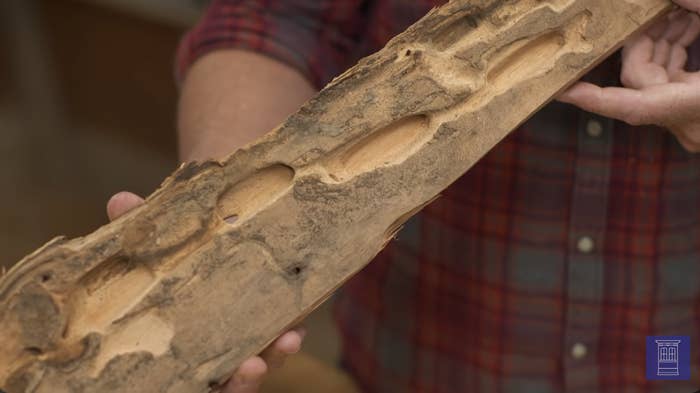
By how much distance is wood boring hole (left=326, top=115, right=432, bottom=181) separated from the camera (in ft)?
2.95

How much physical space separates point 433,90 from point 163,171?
2097mm

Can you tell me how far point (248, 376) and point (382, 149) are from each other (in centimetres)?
27

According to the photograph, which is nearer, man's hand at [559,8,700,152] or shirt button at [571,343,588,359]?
man's hand at [559,8,700,152]

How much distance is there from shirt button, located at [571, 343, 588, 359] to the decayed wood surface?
0.35m

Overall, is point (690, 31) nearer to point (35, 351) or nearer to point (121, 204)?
point (121, 204)

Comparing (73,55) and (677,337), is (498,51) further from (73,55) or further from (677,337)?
(73,55)

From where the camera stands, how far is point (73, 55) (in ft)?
9.50

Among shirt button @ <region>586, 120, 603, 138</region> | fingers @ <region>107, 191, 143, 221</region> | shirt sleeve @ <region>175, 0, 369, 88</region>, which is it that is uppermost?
shirt sleeve @ <region>175, 0, 369, 88</region>

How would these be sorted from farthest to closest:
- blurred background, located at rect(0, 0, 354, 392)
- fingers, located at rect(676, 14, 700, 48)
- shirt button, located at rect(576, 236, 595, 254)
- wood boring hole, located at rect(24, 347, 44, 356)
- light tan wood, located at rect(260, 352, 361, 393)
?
blurred background, located at rect(0, 0, 354, 392) < light tan wood, located at rect(260, 352, 361, 393) < shirt button, located at rect(576, 236, 595, 254) < fingers, located at rect(676, 14, 700, 48) < wood boring hole, located at rect(24, 347, 44, 356)

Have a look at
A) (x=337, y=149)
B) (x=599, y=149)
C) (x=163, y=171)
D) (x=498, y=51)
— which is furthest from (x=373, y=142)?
(x=163, y=171)

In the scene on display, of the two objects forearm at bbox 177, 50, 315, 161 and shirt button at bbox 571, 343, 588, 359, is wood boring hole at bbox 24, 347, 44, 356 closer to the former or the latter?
forearm at bbox 177, 50, 315, 161

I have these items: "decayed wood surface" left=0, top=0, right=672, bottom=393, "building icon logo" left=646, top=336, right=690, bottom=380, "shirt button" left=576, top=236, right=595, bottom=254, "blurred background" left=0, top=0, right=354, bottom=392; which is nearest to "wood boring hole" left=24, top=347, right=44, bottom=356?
"decayed wood surface" left=0, top=0, right=672, bottom=393

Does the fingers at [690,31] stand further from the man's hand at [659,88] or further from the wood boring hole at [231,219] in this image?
the wood boring hole at [231,219]

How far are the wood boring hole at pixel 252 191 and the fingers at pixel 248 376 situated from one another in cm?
14
